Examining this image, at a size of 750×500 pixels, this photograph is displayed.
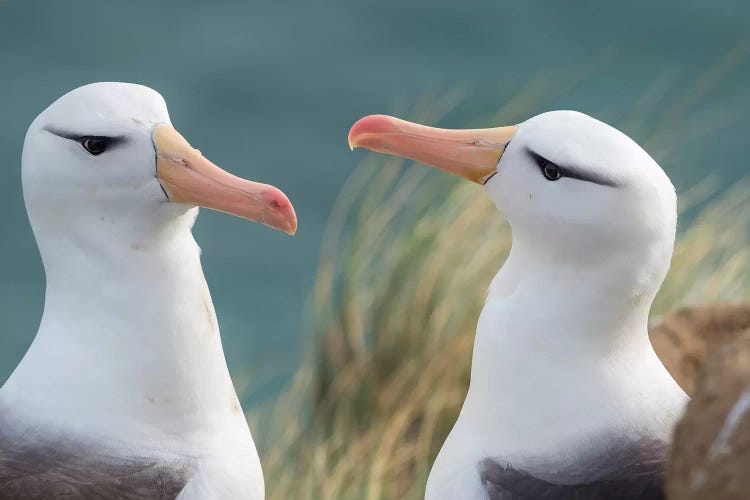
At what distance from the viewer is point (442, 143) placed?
3.81 meters

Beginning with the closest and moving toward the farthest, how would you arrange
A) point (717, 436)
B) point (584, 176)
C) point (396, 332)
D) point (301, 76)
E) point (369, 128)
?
point (717, 436)
point (584, 176)
point (369, 128)
point (396, 332)
point (301, 76)

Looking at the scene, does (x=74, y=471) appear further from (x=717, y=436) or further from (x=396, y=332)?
(x=396, y=332)

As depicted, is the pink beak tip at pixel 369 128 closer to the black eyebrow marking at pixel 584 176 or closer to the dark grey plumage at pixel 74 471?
the black eyebrow marking at pixel 584 176

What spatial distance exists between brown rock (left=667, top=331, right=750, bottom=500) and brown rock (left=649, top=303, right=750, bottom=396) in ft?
5.71

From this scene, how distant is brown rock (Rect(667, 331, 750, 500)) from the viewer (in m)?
2.46

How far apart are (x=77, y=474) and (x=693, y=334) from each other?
1922mm

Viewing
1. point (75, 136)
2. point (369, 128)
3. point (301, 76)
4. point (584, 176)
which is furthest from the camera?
point (301, 76)

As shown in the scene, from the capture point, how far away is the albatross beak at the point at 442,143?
3.71 meters

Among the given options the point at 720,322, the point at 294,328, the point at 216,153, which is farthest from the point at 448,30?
the point at 720,322

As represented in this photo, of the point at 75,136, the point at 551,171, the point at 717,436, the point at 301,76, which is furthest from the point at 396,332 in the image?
the point at 301,76

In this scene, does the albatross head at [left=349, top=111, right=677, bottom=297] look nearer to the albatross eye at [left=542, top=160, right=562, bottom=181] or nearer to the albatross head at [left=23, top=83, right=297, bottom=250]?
the albatross eye at [left=542, top=160, right=562, bottom=181]

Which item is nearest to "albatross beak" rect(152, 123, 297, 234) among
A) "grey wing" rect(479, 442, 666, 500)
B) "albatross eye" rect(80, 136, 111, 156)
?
"albatross eye" rect(80, 136, 111, 156)

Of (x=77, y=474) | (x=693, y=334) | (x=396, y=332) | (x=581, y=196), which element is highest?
(x=581, y=196)

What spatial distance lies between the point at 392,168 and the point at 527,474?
3138mm
